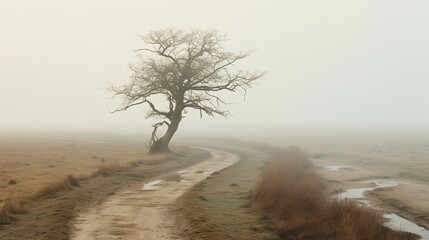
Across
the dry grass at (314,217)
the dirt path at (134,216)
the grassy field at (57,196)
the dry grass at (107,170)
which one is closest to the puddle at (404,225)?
the dry grass at (314,217)

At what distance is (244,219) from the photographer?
1555cm

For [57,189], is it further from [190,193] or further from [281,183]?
[281,183]

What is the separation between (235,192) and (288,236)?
8487 mm

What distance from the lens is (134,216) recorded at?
1578cm

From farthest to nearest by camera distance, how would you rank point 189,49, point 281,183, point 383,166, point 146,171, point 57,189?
1. point 189,49
2. point 383,166
3. point 146,171
4. point 281,183
5. point 57,189

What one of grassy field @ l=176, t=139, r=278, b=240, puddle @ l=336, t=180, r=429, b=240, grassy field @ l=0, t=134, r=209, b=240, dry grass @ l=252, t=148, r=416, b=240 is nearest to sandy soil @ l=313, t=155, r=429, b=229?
puddle @ l=336, t=180, r=429, b=240

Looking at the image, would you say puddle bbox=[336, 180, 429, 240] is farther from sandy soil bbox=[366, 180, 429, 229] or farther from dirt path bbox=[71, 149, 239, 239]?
dirt path bbox=[71, 149, 239, 239]

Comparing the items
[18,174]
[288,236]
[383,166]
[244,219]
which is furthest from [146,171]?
[383,166]

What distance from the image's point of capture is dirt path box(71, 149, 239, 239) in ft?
43.6

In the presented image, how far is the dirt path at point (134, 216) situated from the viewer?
13.3m

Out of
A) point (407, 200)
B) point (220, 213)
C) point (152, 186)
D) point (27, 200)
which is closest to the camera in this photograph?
point (220, 213)

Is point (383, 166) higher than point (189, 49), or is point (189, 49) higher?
point (189, 49)

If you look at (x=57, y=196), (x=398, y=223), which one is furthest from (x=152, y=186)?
(x=398, y=223)

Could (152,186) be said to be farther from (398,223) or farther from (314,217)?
(398,223)
